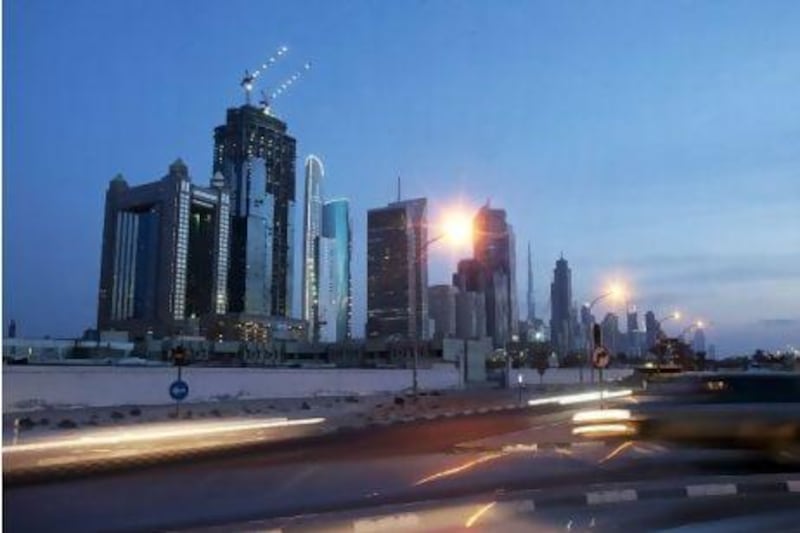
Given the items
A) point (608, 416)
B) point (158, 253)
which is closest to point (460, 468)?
point (608, 416)

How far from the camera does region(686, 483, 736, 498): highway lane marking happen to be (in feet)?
38.2

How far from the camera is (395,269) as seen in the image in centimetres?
9919

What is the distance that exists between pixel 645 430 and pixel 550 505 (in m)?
5.49

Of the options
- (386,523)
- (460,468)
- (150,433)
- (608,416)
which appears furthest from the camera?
(150,433)

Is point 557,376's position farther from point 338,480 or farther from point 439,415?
point 338,480

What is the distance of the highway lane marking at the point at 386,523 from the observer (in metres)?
9.27

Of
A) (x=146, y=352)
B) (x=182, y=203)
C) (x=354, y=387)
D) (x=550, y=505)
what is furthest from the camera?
(x=182, y=203)

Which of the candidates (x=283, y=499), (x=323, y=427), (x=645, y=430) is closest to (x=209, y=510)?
(x=283, y=499)

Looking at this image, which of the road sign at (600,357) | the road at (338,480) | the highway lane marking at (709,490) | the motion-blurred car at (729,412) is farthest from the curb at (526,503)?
the road sign at (600,357)

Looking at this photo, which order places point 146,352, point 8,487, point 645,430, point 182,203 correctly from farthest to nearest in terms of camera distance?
1. point 182,203
2. point 146,352
3. point 645,430
4. point 8,487

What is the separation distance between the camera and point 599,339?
83.7 ft

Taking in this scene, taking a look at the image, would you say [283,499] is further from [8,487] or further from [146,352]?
[146,352]

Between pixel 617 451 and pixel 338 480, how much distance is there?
20.8 feet

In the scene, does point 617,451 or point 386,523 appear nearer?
point 386,523
